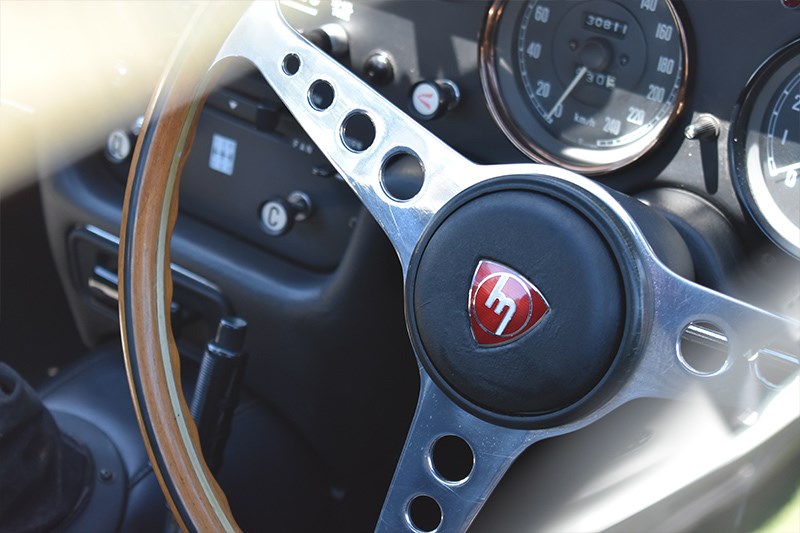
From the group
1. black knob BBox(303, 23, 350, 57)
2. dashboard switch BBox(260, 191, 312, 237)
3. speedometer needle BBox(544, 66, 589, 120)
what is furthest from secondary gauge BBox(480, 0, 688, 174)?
dashboard switch BBox(260, 191, 312, 237)

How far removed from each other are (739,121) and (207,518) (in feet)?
2.88

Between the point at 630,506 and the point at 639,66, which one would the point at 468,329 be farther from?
the point at 639,66

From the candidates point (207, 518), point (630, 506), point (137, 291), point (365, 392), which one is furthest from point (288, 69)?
point (365, 392)

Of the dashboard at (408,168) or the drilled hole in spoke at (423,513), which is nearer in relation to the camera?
the drilled hole in spoke at (423,513)

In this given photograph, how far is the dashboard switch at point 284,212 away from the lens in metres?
1.89

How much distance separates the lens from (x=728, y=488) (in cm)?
103

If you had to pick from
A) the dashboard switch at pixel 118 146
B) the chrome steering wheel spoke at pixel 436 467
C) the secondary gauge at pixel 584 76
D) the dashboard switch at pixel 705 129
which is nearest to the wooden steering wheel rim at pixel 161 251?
the chrome steering wheel spoke at pixel 436 467

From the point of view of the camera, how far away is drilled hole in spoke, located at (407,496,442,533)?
4.00 feet

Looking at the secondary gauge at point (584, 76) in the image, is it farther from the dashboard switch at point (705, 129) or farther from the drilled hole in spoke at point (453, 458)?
the drilled hole in spoke at point (453, 458)

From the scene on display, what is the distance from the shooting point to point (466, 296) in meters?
1.13

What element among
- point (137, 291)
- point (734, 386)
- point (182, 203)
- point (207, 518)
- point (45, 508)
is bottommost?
point (45, 508)

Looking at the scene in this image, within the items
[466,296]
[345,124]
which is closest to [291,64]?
[345,124]

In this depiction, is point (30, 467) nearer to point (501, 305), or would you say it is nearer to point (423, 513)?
point (423, 513)

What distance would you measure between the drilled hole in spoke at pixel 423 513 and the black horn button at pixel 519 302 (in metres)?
0.16
